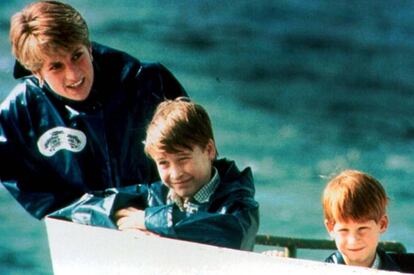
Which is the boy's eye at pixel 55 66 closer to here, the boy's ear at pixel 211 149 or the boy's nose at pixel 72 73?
the boy's nose at pixel 72 73

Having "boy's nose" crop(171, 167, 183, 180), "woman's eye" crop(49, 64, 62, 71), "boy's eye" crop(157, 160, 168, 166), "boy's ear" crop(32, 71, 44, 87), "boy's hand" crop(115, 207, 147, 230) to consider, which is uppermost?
"woman's eye" crop(49, 64, 62, 71)

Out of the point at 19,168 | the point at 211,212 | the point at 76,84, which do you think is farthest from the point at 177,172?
the point at 19,168

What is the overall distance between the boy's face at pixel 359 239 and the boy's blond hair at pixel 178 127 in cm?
42

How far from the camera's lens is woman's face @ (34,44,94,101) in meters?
3.21

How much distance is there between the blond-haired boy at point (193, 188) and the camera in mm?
3162

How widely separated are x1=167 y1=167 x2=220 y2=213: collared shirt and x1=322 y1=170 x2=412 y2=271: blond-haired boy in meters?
0.29

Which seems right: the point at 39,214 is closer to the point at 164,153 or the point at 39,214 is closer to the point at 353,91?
the point at 164,153

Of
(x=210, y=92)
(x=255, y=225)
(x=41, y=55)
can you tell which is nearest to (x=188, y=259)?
(x=255, y=225)

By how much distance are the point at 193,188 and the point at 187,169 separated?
0.17 feet

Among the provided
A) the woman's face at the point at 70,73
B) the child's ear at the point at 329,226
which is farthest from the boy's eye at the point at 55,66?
the child's ear at the point at 329,226

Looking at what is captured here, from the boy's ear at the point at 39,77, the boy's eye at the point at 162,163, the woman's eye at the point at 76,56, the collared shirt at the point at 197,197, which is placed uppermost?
the woman's eye at the point at 76,56

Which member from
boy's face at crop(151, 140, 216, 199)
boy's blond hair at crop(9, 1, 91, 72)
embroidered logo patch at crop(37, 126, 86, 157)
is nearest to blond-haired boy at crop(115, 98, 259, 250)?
boy's face at crop(151, 140, 216, 199)

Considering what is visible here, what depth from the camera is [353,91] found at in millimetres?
3137

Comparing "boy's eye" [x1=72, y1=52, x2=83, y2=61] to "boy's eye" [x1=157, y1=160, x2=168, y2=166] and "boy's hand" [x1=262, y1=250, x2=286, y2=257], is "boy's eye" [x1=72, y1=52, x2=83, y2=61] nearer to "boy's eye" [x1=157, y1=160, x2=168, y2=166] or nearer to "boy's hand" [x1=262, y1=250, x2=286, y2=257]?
"boy's eye" [x1=157, y1=160, x2=168, y2=166]
